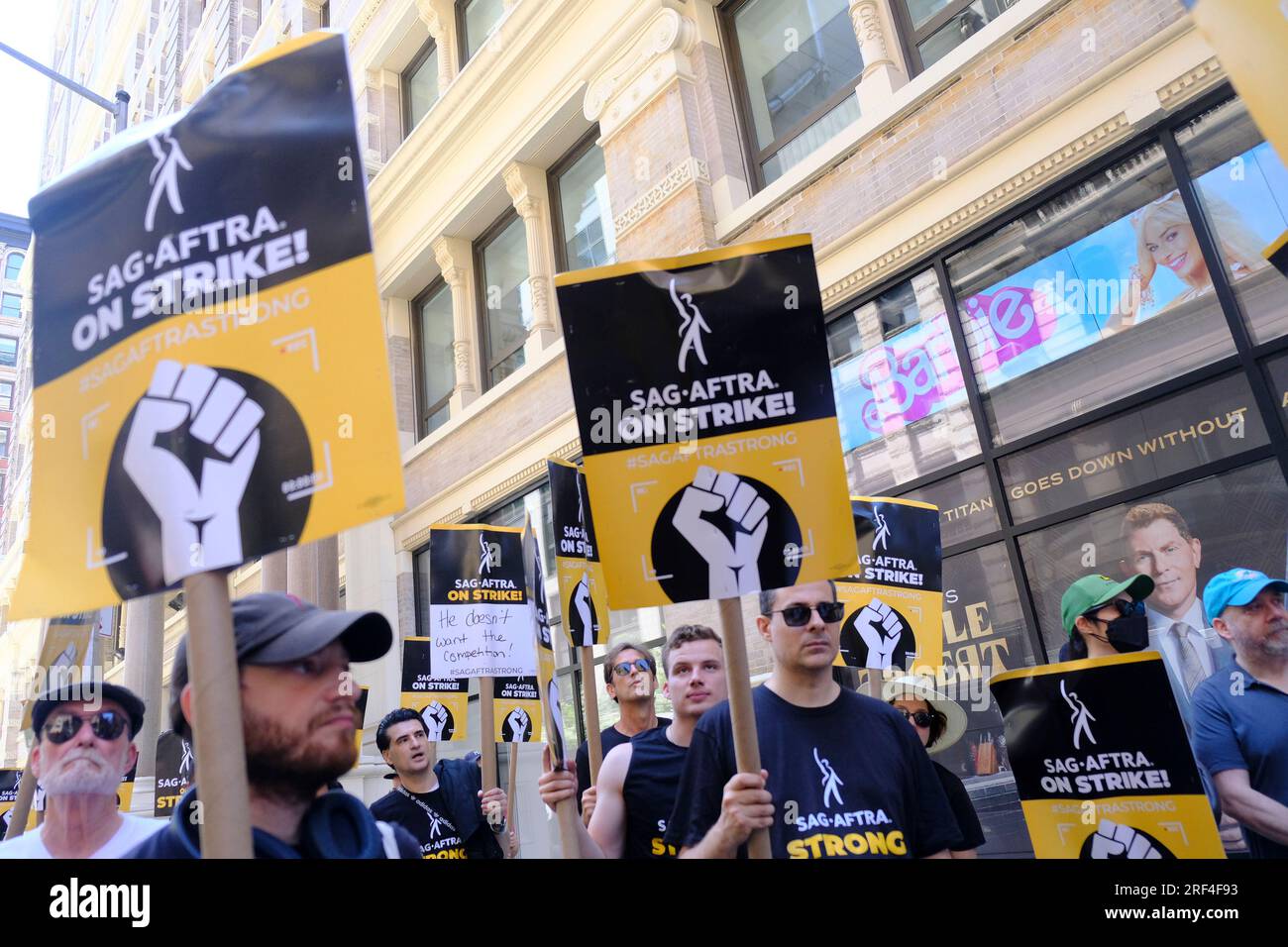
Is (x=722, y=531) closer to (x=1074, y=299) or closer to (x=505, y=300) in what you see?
(x=1074, y=299)

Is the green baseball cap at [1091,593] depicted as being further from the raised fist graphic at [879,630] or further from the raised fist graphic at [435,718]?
the raised fist graphic at [435,718]

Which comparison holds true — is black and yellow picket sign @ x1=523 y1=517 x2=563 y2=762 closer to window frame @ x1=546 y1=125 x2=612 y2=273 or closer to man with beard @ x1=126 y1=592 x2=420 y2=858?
man with beard @ x1=126 y1=592 x2=420 y2=858

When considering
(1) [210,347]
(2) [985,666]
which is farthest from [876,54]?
(1) [210,347]

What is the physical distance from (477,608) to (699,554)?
11.1ft

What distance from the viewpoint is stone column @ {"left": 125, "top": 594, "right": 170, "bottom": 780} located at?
8.54 m

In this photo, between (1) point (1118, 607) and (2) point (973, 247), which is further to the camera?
(2) point (973, 247)

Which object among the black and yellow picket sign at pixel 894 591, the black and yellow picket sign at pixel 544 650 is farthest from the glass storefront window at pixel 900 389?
the black and yellow picket sign at pixel 544 650

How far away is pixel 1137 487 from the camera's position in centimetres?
580

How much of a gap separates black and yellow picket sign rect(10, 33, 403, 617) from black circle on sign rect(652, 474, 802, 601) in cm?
128

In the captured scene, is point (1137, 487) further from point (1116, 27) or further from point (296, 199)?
point (296, 199)

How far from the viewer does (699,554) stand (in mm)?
3008

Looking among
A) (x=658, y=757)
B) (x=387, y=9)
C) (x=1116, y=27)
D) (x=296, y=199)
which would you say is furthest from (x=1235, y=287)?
(x=387, y=9)

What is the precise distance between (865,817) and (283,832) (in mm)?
1806

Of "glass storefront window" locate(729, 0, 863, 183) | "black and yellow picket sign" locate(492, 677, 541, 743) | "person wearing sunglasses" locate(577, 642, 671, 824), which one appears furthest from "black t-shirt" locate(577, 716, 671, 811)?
"glass storefront window" locate(729, 0, 863, 183)
